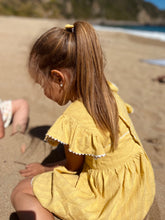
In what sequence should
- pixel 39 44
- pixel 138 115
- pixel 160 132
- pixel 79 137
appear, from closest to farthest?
pixel 79 137, pixel 39 44, pixel 160 132, pixel 138 115

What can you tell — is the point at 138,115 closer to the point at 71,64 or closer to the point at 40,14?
the point at 71,64

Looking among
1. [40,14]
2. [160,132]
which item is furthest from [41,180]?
[40,14]

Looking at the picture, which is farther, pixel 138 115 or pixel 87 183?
pixel 138 115

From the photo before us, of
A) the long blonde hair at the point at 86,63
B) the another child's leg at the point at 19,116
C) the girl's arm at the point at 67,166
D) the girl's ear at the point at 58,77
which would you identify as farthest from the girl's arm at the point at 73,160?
the another child's leg at the point at 19,116

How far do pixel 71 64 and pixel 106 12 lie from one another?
96119 mm

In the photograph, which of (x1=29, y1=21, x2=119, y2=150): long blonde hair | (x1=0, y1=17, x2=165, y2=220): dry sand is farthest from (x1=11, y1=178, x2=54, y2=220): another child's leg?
(x1=29, y1=21, x2=119, y2=150): long blonde hair

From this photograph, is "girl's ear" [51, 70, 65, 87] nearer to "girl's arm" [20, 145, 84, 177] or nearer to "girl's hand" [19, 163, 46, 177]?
"girl's arm" [20, 145, 84, 177]

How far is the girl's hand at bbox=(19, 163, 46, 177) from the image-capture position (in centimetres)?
146

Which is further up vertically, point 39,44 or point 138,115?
point 39,44

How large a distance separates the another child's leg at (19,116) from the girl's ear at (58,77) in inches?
36.0

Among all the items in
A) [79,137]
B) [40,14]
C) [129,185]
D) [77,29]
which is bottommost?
[129,185]

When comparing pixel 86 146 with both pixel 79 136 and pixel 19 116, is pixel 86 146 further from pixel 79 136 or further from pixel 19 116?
pixel 19 116

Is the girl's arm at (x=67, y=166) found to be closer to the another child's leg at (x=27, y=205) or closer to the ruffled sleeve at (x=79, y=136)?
the ruffled sleeve at (x=79, y=136)

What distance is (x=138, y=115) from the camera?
8.15 feet
